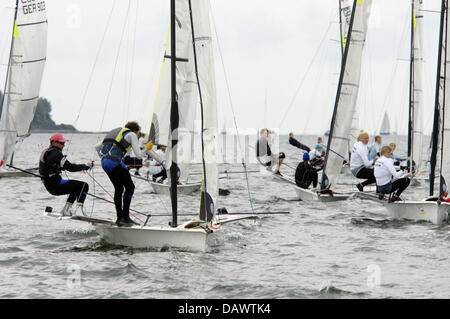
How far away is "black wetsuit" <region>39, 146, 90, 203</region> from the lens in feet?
34.0

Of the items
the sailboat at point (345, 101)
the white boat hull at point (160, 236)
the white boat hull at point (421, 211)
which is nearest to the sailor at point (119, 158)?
the white boat hull at point (160, 236)

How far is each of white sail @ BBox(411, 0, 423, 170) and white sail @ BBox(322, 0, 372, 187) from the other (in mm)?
5965

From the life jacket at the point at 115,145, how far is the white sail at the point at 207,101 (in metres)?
1.23

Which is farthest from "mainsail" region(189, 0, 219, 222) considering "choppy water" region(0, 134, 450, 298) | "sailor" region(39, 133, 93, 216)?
"sailor" region(39, 133, 93, 216)

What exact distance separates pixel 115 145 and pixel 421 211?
21.0 ft

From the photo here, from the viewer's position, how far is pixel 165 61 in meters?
16.7

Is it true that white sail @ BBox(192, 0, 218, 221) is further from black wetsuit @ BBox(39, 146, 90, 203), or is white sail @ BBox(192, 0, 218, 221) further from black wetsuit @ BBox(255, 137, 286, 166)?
black wetsuit @ BBox(255, 137, 286, 166)

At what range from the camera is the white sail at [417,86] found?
21.8 metres

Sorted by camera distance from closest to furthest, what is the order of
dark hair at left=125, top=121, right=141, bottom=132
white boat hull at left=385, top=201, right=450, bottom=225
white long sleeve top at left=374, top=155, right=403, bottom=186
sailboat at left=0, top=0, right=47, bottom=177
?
dark hair at left=125, top=121, right=141, bottom=132, white boat hull at left=385, top=201, right=450, bottom=225, white long sleeve top at left=374, top=155, right=403, bottom=186, sailboat at left=0, top=0, right=47, bottom=177

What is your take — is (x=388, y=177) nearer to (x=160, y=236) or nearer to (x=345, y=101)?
(x=345, y=101)

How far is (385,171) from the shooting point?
13.1 metres

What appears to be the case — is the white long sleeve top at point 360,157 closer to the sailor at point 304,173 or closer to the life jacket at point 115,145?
the sailor at point 304,173

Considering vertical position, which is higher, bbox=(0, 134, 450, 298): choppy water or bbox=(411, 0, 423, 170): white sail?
bbox=(411, 0, 423, 170): white sail
